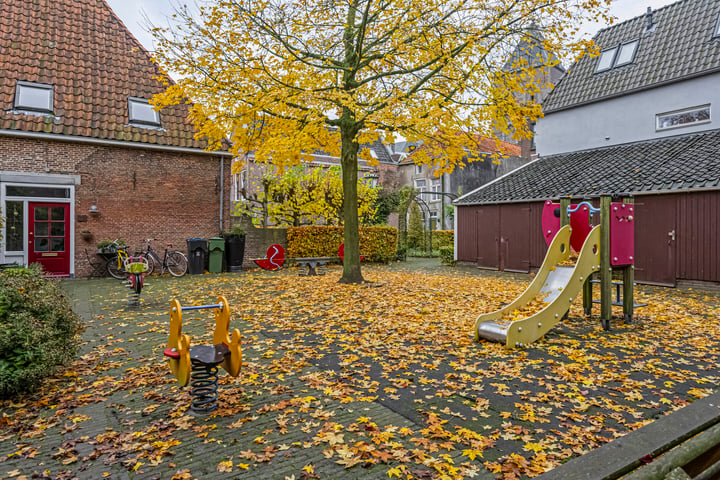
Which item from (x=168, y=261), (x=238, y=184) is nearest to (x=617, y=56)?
(x=168, y=261)

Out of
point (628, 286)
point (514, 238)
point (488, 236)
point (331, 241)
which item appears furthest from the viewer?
point (331, 241)

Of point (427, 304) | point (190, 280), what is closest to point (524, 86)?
point (427, 304)

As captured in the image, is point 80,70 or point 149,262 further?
point 80,70

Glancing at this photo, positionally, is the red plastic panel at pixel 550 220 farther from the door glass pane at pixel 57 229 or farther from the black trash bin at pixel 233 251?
the door glass pane at pixel 57 229

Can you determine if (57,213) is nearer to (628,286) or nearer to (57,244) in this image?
(57,244)

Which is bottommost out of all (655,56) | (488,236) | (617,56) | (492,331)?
(492,331)

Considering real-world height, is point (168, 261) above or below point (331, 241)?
below

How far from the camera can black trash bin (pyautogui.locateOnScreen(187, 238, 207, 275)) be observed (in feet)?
47.2

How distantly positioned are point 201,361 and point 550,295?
489 centimetres

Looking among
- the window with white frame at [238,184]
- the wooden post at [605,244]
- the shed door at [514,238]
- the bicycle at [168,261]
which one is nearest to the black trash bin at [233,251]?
the bicycle at [168,261]

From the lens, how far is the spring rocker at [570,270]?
581 cm

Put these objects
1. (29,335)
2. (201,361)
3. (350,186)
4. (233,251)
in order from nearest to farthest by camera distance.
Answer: (201,361), (29,335), (350,186), (233,251)

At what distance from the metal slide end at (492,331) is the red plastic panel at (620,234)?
2.19 metres

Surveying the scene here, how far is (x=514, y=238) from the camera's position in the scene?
15672 millimetres
